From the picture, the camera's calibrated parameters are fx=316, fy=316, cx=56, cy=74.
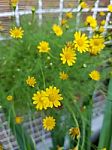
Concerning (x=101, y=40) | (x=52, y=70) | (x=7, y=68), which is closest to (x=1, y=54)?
(x=7, y=68)

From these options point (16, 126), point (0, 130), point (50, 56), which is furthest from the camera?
point (0, 130)

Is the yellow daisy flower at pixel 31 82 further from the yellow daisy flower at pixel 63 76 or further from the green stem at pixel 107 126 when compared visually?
the green stem at pixel 107 126

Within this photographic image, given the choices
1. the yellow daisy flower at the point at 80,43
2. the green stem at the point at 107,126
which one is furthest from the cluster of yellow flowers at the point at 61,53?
the green stem at the point at 107,126

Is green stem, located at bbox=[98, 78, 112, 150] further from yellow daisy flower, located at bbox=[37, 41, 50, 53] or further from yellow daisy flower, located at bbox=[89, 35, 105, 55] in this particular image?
yellow daisy flower, located at bbox=[37, 41, 50, 53]

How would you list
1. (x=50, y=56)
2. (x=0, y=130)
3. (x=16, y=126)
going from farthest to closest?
(x=0, y=130) < (x=16, y=126) < (x=50, y=56)

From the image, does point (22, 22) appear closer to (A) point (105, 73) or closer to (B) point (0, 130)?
(A) point (105, 73)

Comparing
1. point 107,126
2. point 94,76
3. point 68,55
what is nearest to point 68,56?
point 68,55
